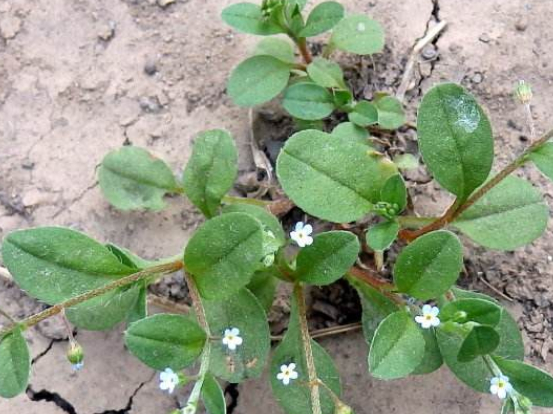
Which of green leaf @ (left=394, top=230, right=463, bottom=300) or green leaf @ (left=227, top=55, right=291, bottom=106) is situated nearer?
green leaf @ (left=394, top=230, right=463, bottom=300)

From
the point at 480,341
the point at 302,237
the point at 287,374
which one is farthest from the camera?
the point at 287,374

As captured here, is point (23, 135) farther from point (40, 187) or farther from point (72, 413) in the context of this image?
point (72, 413)

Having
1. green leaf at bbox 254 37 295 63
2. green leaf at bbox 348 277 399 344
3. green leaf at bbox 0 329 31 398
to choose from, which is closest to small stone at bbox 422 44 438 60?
green leaf at bbox 254 37 295 63

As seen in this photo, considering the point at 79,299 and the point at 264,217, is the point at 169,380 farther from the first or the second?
the point at 264,217

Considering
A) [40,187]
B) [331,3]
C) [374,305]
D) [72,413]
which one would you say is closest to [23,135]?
[40,187]

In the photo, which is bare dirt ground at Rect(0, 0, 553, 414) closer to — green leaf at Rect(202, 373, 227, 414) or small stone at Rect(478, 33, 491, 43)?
small stone at Rect(478, 33, 491, 43)

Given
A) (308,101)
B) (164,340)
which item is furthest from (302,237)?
(308,101)

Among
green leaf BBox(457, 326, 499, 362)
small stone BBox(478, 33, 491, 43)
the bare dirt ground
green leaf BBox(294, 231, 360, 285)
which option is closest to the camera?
green leaf BBox(457, 326, 499, 362)
